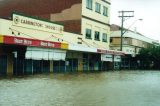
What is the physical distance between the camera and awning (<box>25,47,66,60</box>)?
34.7 meters

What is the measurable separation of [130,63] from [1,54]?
43.6m

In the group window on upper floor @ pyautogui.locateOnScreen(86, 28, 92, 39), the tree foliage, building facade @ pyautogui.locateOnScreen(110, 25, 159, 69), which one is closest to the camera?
window on upper floor @ pyautogui.locateOnScreen(86, 28, 92, 39)

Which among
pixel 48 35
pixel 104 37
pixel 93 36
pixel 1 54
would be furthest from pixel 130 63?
pixel 1 54

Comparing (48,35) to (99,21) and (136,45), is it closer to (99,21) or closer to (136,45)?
(99,21)

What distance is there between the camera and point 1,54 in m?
33.4

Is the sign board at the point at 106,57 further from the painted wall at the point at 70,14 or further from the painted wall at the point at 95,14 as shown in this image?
the painted wall at the point at 70,14

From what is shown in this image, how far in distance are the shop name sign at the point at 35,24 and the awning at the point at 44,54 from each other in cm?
270

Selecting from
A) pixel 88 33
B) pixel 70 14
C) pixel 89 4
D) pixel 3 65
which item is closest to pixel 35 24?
pixel 3 65

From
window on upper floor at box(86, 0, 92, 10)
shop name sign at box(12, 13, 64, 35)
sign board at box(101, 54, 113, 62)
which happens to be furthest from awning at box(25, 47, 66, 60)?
sign board at box(101, 54, 113, 62)

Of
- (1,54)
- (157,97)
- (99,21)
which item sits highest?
(99,21)

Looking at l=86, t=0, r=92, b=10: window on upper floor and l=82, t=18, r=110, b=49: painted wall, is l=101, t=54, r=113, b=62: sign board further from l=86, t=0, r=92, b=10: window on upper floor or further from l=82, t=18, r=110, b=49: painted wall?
l=86, t=0, r=92, b=10: window on upper floor

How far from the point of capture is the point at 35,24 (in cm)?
3828

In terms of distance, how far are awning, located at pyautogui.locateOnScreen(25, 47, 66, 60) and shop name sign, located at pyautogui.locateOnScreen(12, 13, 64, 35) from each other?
2.70 metres

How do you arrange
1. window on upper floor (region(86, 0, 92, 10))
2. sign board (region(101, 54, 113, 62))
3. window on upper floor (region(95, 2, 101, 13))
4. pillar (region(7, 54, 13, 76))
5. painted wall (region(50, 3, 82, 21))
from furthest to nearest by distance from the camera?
1. window on upper floor (region(95, 2, 101, 13))
2. sign board (region(101, 54, 113, 62))
3. window on upper floor (region(86, 0, 92, 10))
4. painted wall (region(50, 3, 82, 21))
5. pillar (region(7, 54, 13, 76))
